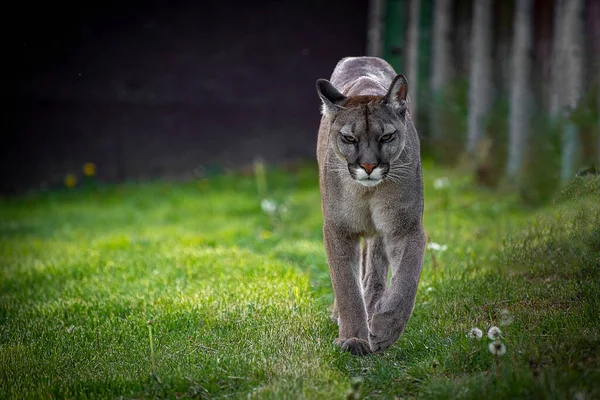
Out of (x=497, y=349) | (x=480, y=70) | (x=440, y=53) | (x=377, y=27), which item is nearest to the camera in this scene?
(x=497, y=349)

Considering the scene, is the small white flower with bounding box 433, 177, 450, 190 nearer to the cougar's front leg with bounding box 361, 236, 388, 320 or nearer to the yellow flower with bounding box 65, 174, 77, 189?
the cougar's front leg with bounding box 361, 236, 388, 320

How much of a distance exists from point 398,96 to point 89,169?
9.20 m

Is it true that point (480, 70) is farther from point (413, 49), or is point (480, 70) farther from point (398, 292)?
point (398, 292)

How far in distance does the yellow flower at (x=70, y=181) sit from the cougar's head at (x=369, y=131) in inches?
358

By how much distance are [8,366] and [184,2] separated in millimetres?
9950

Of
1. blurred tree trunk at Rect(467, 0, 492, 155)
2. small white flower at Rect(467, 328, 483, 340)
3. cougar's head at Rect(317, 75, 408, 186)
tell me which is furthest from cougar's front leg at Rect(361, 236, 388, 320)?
blurred tree trunk at Rect(467, 0, 492, 155)

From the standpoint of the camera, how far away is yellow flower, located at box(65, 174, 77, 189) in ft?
43.7

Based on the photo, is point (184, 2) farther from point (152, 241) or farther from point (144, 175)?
point (152, 241)

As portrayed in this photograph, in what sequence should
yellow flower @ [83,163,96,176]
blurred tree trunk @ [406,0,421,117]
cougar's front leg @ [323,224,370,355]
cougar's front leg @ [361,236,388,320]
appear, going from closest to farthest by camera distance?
cougar's front leg @ [323,224,370,355] → cougar's front leg @ [361,236,388,320] → blurred tree trunk @ [406,0,421,117] → yellow flower @ [83,163,96,176]

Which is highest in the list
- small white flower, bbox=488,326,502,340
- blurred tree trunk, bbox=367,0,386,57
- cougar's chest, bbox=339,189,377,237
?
blurred tree trunk, bbox=367,0,386,57

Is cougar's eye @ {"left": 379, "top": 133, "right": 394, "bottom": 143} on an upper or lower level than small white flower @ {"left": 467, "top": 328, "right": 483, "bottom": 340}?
upper

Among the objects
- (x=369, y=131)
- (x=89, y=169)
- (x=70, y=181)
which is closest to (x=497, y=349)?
(x=369, y=131)

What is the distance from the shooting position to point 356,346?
4742 mm

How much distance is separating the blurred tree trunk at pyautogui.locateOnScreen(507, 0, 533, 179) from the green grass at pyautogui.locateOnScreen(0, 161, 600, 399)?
103 centimetres
